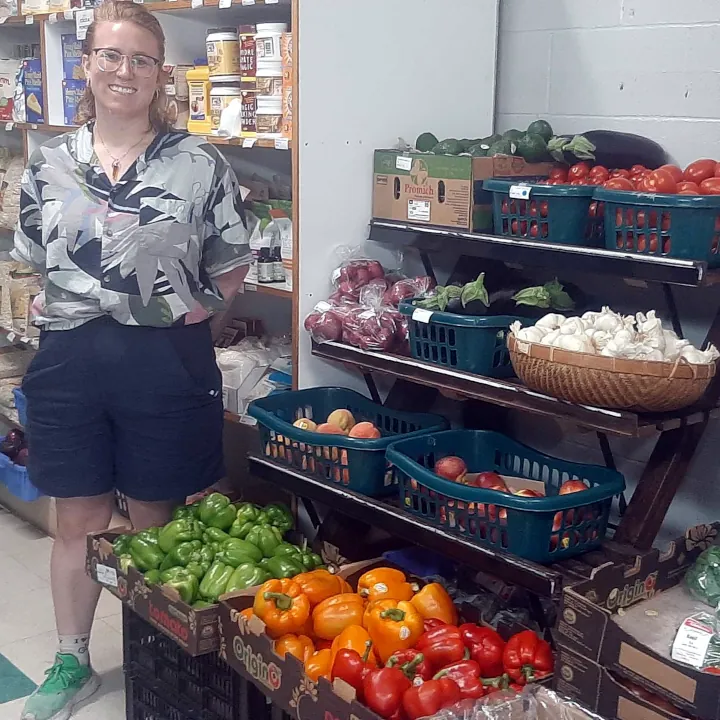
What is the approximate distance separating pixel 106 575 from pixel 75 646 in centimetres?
36

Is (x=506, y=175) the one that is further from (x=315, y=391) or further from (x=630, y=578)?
(x=630, y=578)

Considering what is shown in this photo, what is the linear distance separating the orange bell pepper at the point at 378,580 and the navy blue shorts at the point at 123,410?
0.59 m

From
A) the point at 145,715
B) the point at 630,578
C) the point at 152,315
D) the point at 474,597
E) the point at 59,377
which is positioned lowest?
the point at 145,715

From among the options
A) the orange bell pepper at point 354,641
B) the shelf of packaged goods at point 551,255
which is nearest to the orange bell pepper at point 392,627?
the orange bell pepper at point 354,641

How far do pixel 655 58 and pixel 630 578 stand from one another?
136 centimetres

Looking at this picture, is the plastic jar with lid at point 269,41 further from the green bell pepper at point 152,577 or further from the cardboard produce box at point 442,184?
the green bell pepper at point 152,577

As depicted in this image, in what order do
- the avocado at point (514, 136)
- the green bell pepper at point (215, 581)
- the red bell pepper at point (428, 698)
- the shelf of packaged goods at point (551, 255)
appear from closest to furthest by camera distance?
the red bell pepper at point (428, 698) → the shelf of packaged goods at point (551, 255) → the green bell pepper at point (215, 581) → the avocado at point (514, 136)

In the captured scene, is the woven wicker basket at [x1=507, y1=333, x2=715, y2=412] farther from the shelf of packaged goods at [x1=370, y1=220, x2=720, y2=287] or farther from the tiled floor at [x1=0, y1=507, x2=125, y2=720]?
the tiled floor at [x1=0, y1=507, x2=125, y2=720]

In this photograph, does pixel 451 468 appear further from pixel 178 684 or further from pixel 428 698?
pixel 178 684

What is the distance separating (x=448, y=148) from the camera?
2.70 m

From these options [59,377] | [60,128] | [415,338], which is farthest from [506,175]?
[60,128]

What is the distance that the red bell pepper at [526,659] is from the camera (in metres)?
2.16

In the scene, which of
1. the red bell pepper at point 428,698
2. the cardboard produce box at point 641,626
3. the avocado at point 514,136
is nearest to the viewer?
the cardboard produce box at point 641,626

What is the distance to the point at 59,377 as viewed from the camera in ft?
8.59
